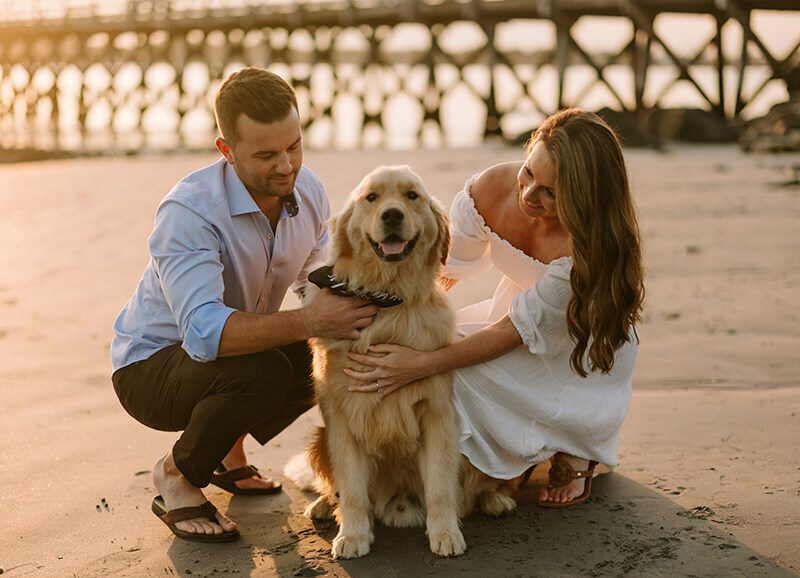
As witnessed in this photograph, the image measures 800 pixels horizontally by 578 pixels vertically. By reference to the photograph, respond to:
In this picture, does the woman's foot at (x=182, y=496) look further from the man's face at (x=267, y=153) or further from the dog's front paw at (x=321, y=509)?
the man's face at (x=267, y=153)

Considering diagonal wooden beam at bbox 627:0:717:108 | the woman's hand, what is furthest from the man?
diagonal wooden beam at bbox 627:0:717:108

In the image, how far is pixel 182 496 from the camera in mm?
3348

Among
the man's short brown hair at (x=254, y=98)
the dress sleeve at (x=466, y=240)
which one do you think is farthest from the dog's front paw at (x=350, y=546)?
the man's short brown hair at (x=254, y=98)

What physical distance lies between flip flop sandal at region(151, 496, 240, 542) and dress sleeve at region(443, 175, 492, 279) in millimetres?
1282

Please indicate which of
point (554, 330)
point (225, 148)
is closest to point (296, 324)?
point (225, 148)

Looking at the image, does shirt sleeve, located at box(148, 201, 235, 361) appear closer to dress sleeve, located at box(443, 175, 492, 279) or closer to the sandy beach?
the sandy beach

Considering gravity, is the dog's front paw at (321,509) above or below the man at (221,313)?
below

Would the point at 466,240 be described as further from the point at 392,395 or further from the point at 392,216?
the point at 392,395

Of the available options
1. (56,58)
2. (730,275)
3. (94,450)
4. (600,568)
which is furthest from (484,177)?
(56,58)

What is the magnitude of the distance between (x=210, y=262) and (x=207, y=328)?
9.4 inches

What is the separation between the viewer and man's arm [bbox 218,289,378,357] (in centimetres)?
320

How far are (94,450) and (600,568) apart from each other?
89.2 inches

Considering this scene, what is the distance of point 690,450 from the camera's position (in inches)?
151

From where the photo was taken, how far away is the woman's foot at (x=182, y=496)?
3.26 m
